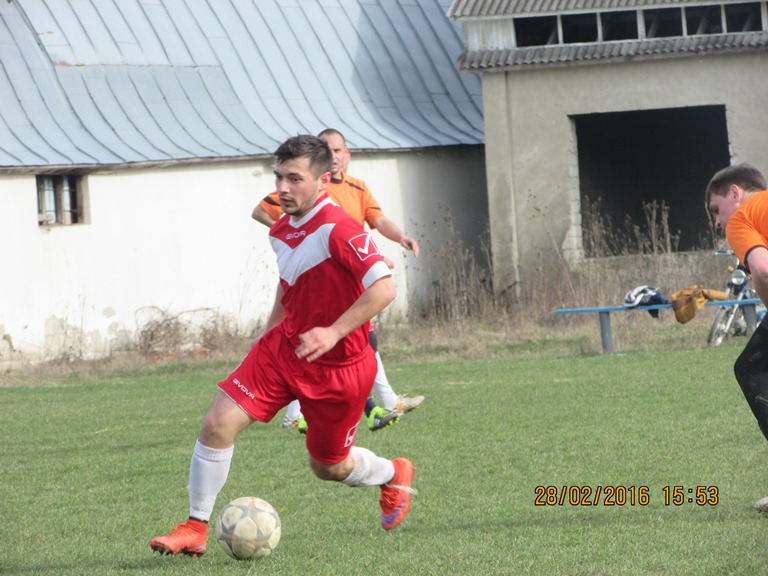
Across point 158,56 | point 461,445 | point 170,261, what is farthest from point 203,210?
point 461,445

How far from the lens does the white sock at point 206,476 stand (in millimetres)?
6336

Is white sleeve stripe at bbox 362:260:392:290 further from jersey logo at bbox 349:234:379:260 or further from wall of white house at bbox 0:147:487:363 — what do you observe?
wall of white house at bbox 0:147:487:363

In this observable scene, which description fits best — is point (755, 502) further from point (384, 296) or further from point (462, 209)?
point (462, 209)

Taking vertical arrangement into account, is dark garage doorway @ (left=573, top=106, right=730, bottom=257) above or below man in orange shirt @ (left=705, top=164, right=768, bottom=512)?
above

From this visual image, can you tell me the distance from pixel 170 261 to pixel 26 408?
8.22 m

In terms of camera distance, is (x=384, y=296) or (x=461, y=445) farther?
(x=461, y=445)

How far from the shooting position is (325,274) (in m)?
6.34

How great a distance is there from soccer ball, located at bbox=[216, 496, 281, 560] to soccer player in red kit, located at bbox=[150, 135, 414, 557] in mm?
158

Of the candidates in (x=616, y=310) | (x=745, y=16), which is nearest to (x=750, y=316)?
(x=616, y=310)

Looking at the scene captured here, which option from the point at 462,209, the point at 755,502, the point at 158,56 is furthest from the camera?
the point at 462,209

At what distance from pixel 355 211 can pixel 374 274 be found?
424cm

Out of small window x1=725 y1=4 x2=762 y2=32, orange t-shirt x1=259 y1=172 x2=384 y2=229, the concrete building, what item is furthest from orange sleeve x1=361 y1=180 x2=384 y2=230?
small window x1=725 y1=4 x2=762 y2=32

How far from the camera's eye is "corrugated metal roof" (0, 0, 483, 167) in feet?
73.0

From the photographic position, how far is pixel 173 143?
22.6m
